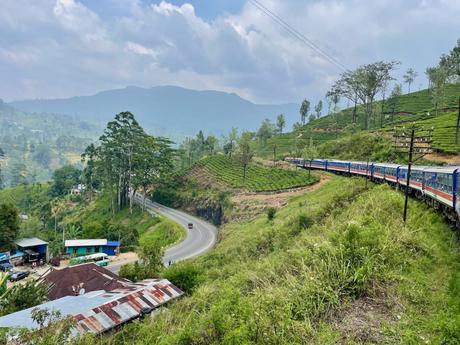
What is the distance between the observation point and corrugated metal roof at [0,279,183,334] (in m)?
12.2

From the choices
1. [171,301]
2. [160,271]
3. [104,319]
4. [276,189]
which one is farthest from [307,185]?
[104,319]

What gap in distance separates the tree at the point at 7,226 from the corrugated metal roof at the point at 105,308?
27534 mm

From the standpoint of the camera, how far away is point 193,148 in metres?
95.4

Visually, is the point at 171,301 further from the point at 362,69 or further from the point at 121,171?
the point at 362,69

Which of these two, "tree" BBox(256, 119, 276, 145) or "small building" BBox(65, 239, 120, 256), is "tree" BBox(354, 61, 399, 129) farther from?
"small building" BBox(65, 239, 120, 256)

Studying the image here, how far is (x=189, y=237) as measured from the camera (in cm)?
4416

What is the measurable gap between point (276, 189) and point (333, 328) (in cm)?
3926

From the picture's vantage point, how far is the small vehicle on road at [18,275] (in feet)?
106

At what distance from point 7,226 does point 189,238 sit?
20541 mm

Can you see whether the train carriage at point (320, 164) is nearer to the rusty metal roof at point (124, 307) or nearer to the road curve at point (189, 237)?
the road curve at point (189, 237)

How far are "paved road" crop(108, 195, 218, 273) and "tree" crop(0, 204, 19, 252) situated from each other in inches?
482

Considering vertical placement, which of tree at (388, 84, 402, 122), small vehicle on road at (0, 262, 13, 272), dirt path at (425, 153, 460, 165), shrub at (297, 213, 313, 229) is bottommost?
small vehicle on road at (0, 262, 13, 272)

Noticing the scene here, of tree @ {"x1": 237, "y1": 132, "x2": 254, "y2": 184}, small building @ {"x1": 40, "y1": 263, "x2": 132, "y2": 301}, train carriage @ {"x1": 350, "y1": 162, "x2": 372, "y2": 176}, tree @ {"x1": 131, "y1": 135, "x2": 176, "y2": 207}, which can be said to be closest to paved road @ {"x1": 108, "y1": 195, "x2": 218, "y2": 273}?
tree @ {"x1": 131, "y1": 135, "x2": 176, "y2": 207}

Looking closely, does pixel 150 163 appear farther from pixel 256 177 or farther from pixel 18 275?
pixel 18 275
